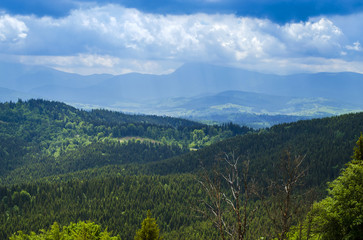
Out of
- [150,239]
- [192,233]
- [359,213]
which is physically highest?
[359,213]

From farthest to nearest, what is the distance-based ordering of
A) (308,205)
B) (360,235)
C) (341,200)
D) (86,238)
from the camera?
(86,238)
(341,200)
(360,235)
(308,205)

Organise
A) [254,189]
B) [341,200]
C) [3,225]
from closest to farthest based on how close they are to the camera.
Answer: [254,189] < [341,200] < [3,225]

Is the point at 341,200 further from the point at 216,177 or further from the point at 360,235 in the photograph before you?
the point at 216,177

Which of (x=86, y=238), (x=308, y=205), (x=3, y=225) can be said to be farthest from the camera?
(x=3, y=225)

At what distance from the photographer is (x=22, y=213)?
196 metres

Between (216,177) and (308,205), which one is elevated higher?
(216,177)

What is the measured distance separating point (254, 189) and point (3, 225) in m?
184

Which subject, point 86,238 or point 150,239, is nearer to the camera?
point 150,239

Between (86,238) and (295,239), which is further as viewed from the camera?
(86,238)

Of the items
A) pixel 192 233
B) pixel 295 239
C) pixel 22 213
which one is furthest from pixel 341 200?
pixel 22 213

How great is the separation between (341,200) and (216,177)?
43063 millimetres

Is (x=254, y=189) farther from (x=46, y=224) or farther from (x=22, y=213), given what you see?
(x=22, y=213)

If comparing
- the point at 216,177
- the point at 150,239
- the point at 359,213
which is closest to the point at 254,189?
the point at 216,177

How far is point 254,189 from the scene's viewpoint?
21.9 m
